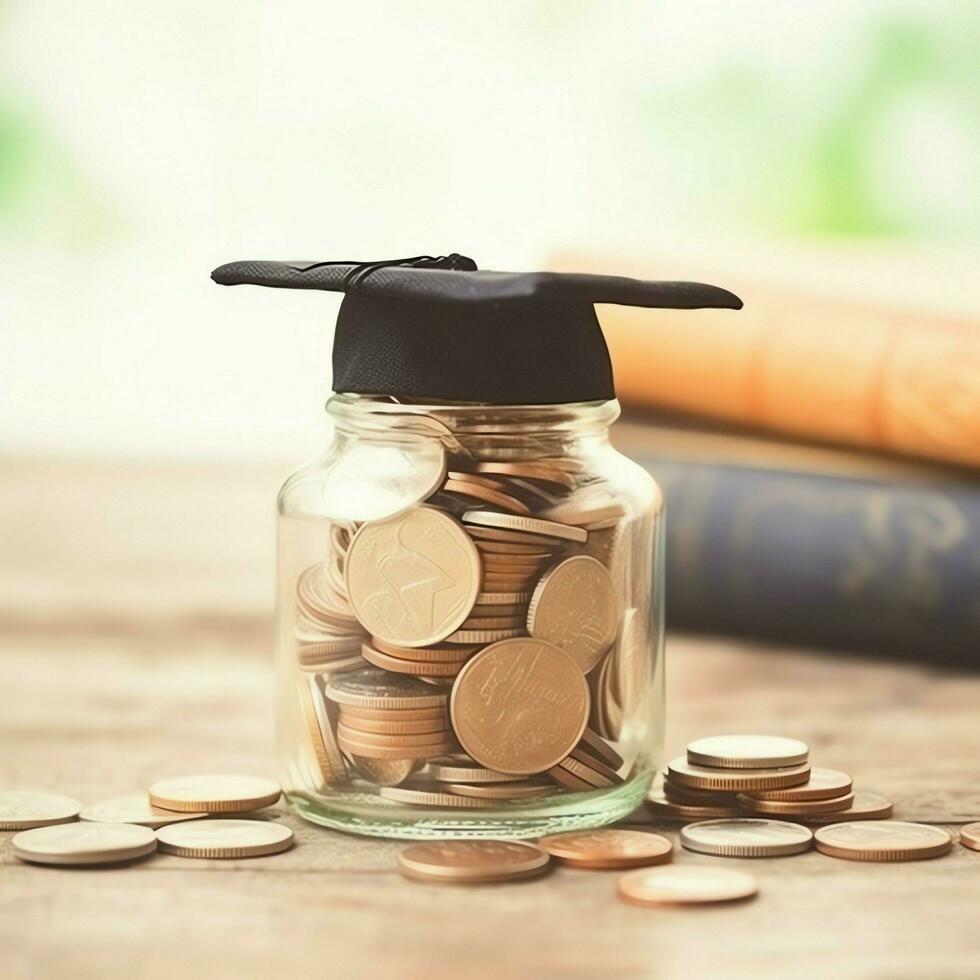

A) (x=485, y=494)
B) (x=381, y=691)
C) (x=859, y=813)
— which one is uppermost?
(x=485, y=494)

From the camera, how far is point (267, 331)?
11.1 feet

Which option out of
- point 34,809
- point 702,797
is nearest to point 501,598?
point 702,797

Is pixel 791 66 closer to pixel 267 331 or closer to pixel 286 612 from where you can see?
pixel 267 331

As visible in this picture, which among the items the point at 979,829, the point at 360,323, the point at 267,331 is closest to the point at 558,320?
the point at 360,323

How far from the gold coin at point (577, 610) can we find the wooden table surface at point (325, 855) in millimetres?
121

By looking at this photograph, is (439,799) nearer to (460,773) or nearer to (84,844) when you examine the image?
(460,773)

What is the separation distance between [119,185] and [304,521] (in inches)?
98.5

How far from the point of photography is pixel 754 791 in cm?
103

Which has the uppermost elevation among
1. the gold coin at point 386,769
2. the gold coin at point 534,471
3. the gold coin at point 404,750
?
the gold coin at point 534,471

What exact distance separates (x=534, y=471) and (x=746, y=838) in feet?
0.78

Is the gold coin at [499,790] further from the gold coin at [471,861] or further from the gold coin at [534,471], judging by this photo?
the gold coin at [534,471]

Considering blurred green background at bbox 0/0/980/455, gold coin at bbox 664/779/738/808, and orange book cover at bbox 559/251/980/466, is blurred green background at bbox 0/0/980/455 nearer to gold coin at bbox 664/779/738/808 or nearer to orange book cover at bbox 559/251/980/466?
orange book cover at bbox 559/251/980/466

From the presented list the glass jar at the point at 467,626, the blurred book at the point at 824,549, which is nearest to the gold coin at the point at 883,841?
the glass jar at the point at 467,626

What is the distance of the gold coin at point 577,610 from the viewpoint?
36.1 inches
